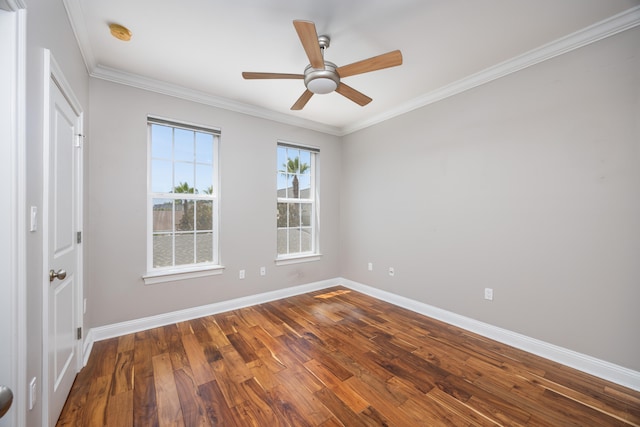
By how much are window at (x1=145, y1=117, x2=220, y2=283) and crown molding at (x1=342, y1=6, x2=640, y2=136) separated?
267 cm

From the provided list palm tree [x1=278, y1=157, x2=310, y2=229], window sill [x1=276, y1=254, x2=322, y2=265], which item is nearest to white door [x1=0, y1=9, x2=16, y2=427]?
window sill [x1=276, y1=254, x2=322, y2=265]

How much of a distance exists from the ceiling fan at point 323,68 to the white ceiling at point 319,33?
1.01 ft

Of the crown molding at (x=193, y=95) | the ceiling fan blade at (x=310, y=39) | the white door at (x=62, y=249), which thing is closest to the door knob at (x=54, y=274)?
the white door at (x=62, y=249)

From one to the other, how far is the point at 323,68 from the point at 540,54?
6.36 ft

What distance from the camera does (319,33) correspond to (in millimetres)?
2082

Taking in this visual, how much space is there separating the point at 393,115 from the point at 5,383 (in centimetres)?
397

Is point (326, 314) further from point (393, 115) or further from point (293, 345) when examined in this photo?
point (393, 115)

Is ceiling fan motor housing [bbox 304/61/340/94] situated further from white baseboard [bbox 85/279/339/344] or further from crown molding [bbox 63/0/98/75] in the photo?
white baseboard [bbox 85/279/339/344]

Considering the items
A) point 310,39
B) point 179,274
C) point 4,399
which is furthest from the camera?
point 179,274

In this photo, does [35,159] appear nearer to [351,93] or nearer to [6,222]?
[6,222]

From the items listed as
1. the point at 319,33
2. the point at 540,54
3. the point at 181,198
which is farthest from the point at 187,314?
the point at 540,54

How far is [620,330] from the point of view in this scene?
75.8 inches

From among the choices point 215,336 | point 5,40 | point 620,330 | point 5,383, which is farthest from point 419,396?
point 5,40

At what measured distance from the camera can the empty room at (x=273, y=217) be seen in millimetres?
1565
